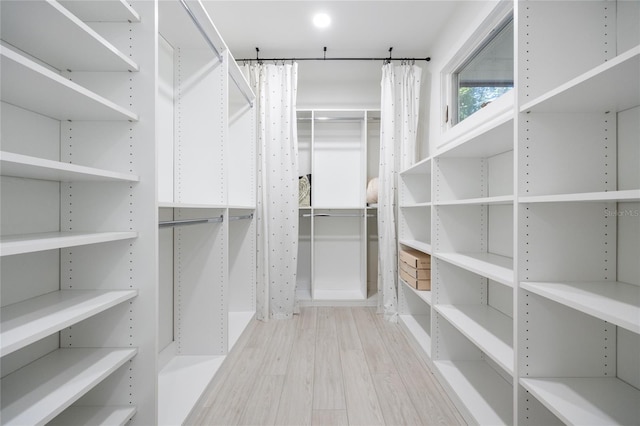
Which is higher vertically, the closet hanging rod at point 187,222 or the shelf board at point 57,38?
the shelf board at point 57,38

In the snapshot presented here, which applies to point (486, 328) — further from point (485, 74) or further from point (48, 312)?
point (48, 312)

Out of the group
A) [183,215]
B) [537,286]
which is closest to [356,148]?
[183,215]

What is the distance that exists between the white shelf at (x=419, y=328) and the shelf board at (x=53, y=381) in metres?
1.69

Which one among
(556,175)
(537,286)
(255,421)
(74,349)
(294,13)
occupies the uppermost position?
(294,13)

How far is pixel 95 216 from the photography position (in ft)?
3.61

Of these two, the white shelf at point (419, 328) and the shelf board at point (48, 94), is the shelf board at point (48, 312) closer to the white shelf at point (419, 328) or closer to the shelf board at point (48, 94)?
Answer: the shelf board at point (48, 94)

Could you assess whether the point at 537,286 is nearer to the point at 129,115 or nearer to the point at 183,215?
the point at 129,115

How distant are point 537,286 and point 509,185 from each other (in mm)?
810

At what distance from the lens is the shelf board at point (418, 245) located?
204cm

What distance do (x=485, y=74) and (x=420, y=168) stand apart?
740 millimetres

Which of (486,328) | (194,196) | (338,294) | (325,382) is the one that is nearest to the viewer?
(486,328)

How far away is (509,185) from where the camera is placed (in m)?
1.63

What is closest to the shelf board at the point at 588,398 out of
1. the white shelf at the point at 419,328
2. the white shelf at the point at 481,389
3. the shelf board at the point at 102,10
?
the white shelf at the point at 481,389

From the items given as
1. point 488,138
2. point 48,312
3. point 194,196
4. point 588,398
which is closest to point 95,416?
point 48,312
